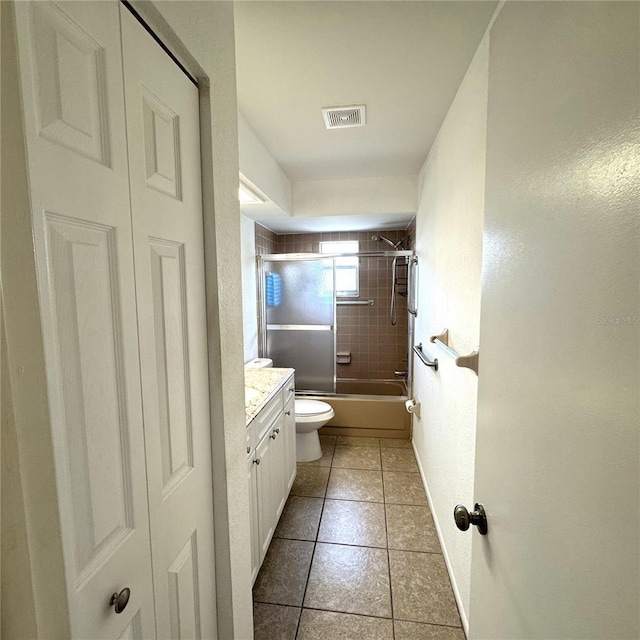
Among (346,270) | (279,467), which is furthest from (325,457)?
(346,270)

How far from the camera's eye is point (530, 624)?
0.56 meters

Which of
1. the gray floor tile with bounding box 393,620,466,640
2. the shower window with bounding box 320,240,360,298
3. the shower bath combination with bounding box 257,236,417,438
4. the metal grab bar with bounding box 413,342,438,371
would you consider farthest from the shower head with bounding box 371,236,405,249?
the gray floor tile with bounding box 393,620,466,640

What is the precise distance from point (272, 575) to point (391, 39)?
8.36 ft

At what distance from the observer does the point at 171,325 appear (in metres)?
0.80

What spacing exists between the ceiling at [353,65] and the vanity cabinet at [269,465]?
160cm

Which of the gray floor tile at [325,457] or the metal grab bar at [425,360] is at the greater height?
the metal grab bar at [425,360]

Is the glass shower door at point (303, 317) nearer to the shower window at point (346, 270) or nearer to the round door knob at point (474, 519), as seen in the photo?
the shower window at point (346, 270)

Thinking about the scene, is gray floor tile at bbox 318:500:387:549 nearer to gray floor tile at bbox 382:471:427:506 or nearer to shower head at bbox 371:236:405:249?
gray floor tile at bbox 382:471:427:506

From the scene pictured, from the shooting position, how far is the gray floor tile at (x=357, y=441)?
3.22 m

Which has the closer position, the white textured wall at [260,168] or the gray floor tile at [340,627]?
the gray floor tile at [340,627]

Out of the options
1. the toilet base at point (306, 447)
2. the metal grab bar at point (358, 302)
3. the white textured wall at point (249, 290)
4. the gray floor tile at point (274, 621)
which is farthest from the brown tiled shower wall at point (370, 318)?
the gray floor tile at point (274, 621)

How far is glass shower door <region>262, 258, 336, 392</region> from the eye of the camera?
3490mm

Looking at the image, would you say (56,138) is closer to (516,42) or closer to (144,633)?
(516,42)

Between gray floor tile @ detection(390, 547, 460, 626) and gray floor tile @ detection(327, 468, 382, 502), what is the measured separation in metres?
0.53
